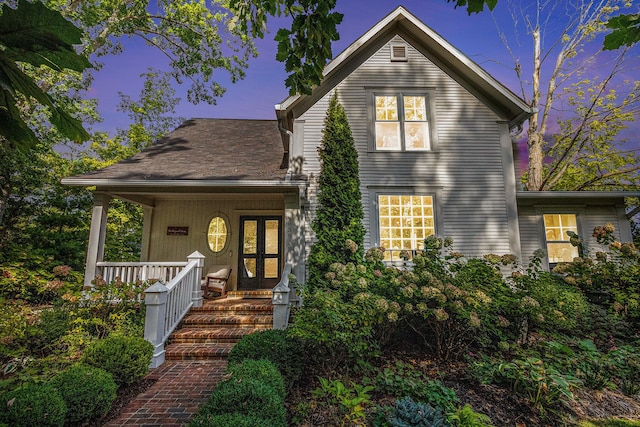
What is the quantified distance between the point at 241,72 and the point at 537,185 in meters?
15.0

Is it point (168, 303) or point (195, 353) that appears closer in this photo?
point (195, 353)

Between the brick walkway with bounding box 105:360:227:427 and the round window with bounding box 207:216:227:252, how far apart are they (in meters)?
4.22

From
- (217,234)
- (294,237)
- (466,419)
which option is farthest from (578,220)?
(217,234)

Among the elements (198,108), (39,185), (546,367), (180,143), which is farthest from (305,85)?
(198,108)

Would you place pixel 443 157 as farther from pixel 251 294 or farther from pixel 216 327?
pixel 216 327

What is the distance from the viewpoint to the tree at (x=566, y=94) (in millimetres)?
14766

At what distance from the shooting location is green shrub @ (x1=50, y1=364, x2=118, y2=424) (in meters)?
3.25

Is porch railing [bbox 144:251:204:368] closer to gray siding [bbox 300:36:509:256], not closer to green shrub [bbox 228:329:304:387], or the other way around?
green shrub [bbox 228:329:304:387]

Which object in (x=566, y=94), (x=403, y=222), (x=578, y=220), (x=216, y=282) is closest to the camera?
(x=403, y=222)

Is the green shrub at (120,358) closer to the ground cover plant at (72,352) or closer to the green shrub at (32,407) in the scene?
the ground cover plant at (72,352)

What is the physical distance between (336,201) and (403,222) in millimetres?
1797

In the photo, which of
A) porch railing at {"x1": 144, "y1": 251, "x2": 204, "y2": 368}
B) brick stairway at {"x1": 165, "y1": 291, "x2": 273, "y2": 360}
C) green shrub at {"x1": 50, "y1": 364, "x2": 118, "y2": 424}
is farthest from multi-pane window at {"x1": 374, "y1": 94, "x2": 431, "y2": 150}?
green shrub at {"x1": 50, "y1": 364, "x2": 118, "y2": 424}

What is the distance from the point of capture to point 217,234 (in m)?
9.20

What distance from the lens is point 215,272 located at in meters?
8.36
